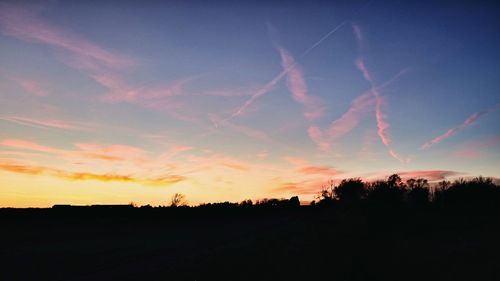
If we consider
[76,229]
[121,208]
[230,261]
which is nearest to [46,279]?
[230,261]

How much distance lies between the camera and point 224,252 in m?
15.6

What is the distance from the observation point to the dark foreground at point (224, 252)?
12039 millimetres

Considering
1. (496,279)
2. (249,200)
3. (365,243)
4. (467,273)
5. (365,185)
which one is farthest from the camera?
(249,200)

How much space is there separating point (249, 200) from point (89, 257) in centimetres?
8451

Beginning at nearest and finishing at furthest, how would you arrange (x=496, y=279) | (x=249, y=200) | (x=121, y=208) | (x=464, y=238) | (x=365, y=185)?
(x=496, y=279) → (x=464, y=238) → (x=121, y=208) → (x=365, y=185) → (x=249, y=200)

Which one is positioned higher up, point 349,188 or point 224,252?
point 349,188

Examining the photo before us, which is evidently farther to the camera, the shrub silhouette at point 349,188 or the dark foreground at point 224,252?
the shrub silhouette at point 349,188

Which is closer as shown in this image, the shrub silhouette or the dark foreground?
the dark foreground

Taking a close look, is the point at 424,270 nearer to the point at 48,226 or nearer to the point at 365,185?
the point at 48,226

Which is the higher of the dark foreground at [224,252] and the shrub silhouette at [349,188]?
the shrub silhouette at [349,188]

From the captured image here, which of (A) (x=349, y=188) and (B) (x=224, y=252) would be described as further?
(A) (x=349, y=188)

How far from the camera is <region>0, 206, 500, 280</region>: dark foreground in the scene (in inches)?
474

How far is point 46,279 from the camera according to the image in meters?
10.4

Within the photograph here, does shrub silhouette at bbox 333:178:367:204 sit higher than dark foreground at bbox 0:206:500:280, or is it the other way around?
shrub silhouette at bbox 333:178:367:204
